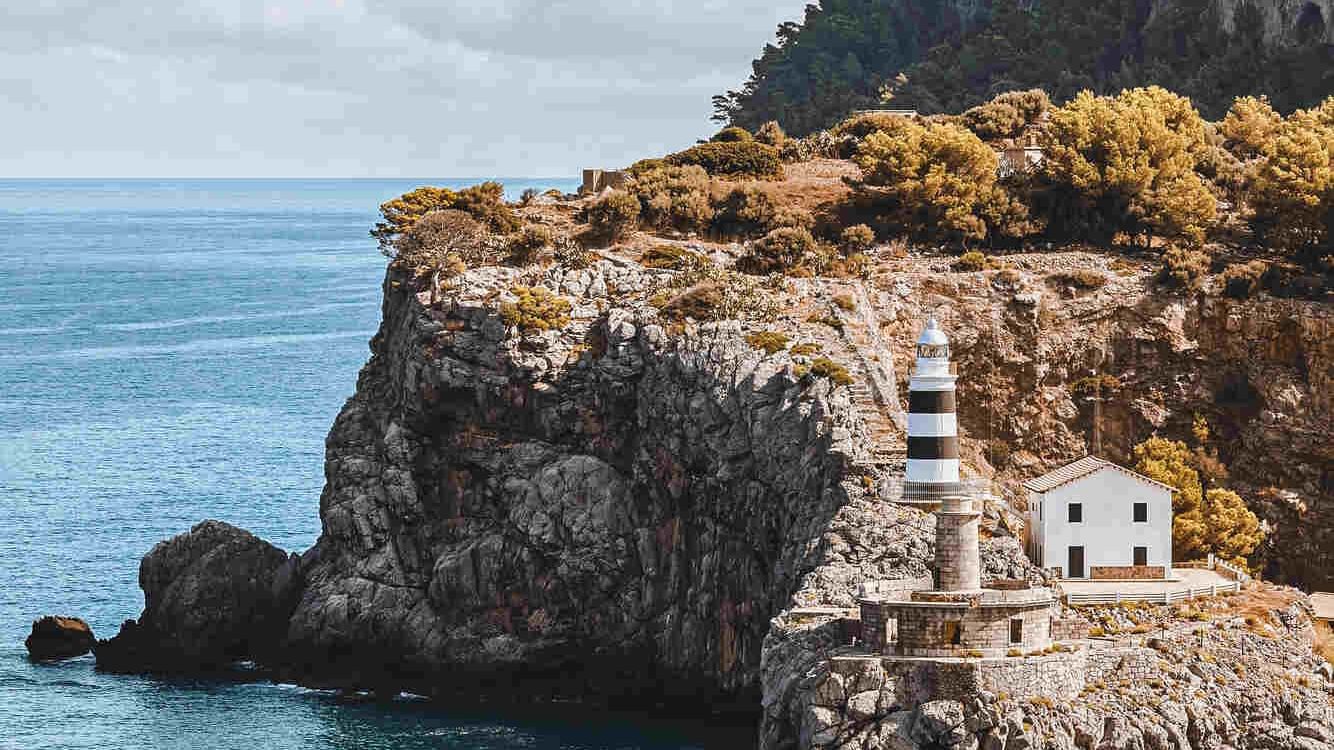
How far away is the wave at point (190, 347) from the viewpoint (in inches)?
5630

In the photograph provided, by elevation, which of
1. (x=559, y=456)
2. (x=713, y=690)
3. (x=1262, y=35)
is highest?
(x=1262, y=35)

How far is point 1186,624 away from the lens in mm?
53844

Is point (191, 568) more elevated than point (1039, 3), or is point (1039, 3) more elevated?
point (1039, 3)

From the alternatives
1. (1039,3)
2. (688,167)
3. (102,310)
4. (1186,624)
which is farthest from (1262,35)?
(102,310)

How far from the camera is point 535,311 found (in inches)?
3000

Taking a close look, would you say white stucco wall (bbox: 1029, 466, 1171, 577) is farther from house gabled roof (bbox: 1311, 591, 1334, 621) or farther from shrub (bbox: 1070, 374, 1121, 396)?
shrub (bbox: 1070, 374, 1121, 396)

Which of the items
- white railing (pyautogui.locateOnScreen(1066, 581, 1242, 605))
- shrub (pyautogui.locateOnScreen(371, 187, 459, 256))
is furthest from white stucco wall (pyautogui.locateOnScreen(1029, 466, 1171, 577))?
shrub (pyautogui.locateOnScreen(371, 187, 459, 256))

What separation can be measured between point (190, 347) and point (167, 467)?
39.9 meters

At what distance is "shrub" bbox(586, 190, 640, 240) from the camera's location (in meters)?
84.9

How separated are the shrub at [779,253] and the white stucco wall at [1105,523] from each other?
78.5ft

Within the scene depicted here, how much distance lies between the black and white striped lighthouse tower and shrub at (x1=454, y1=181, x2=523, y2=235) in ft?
127

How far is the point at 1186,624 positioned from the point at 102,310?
406 feet

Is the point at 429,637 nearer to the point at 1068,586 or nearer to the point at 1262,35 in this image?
the point at 1068,586

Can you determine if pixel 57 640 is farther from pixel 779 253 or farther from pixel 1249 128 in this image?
pixel 1249 128
